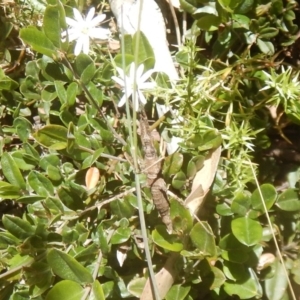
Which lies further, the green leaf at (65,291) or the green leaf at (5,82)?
the green leaf at (5,82)

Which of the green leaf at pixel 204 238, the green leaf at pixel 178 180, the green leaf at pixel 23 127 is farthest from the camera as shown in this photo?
the green leaf at pixel 23 127

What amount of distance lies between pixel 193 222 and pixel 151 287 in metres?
0.17

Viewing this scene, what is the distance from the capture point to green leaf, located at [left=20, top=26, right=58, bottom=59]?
3.93 feet

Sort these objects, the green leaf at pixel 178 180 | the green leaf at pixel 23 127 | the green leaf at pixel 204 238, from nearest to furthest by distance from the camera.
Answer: the green leaf at pixel 204 238, the green leaf at pixel 178 180, the green leaf at pixel 23 127

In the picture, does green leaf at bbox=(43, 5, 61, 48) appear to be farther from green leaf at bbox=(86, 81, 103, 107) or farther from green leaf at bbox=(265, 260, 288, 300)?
green leaf at bbox=(265, 260, 288, 300)

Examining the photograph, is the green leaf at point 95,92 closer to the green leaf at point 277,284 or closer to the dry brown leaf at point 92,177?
the dry brown leaf at point 92,177

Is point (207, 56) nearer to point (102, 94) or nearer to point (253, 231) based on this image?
point (102, 94)

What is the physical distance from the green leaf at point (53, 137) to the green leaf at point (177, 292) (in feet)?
1.36

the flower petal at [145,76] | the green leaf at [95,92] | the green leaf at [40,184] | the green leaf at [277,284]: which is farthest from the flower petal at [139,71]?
the green leaf at [277,284]

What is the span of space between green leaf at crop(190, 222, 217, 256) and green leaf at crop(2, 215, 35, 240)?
1.26 ft

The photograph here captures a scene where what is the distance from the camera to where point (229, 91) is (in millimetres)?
1233

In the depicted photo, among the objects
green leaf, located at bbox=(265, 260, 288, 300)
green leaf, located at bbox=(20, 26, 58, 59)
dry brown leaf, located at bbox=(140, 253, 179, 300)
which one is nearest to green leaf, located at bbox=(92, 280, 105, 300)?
dry brown leaf, located at bbox=(140, 253, 179, 300)

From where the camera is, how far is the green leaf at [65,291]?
3.72ft

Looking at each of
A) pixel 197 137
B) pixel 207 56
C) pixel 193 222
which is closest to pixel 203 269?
pixel 193 222
